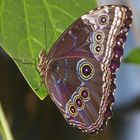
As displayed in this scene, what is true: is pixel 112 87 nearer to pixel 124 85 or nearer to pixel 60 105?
pixel 60 105

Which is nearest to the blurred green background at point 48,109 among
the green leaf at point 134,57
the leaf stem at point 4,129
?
the green leaf at point 134,57

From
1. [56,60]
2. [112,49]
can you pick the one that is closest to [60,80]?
[56,60]

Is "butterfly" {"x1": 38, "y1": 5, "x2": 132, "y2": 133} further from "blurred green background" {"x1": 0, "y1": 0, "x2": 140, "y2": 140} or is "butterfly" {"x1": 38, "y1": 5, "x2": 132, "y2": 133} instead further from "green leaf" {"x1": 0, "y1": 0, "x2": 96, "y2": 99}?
"blurred green background" {"x1": 0, "y1": 0, "x2": 140, "y2": 140}

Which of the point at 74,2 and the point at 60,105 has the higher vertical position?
the point at 74,2

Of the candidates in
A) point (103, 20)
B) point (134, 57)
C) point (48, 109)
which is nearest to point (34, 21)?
point (103, 20)

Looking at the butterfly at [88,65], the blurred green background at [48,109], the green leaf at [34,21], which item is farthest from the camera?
the blurred green background at [48,109]

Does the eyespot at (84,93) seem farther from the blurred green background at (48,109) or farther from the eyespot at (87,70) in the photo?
the blurred green background at (48,109)

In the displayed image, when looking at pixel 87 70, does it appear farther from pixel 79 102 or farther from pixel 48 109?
pixel 48 109
